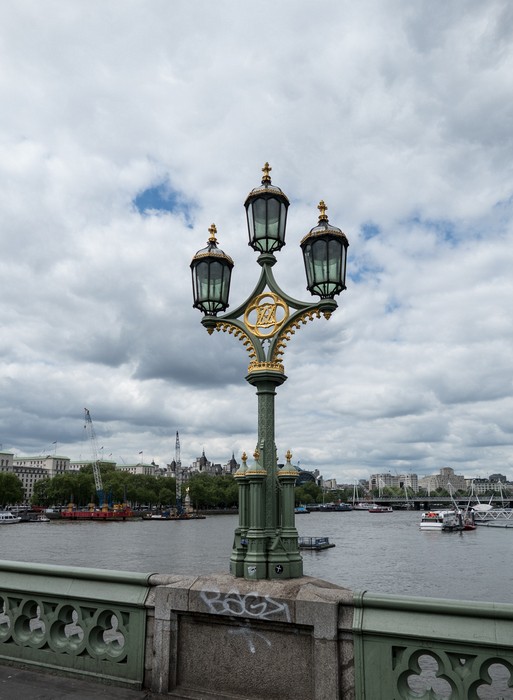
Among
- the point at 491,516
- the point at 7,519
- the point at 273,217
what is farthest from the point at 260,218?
the point at 491,516

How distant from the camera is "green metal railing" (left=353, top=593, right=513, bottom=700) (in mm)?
4523

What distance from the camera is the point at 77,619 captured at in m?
6.14

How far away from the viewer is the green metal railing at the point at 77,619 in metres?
5.88

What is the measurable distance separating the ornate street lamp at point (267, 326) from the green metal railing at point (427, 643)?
1633mm

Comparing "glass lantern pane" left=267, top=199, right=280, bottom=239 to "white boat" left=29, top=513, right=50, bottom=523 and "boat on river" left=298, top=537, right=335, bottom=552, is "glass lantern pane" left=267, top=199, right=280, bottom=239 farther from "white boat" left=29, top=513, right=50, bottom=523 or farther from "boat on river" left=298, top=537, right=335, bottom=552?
"white boat" left=29, top=513, right=50, bottom=523

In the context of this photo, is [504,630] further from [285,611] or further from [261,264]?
[261,264]

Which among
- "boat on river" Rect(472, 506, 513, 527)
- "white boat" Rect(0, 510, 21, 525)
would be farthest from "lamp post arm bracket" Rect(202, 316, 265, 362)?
"boat on river" Rect(472, 506, 513, 527)

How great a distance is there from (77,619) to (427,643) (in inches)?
143

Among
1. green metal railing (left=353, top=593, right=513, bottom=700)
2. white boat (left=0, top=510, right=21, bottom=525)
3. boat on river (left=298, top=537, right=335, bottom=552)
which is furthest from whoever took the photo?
white boat (left=0, top=510, right=21, bottom=525)

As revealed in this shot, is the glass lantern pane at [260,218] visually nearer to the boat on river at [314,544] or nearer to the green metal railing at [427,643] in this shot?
the green metal railing at [427,643]

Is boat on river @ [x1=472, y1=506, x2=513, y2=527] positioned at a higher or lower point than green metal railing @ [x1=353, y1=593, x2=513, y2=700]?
lower

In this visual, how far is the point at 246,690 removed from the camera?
5480 millimetres

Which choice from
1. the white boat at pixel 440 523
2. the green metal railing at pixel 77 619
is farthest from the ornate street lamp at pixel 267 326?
the white boat at pixel 440 523

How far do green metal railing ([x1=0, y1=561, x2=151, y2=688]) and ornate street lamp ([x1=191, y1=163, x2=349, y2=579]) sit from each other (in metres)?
1.27
